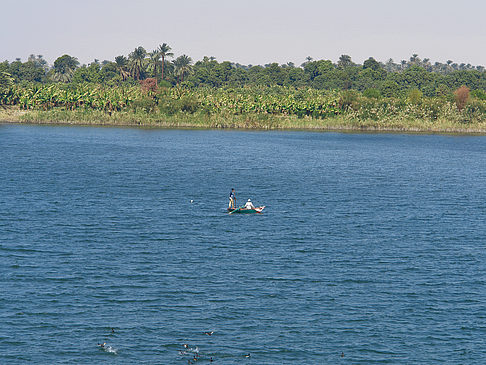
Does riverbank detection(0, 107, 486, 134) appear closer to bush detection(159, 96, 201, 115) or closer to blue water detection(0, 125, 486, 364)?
bush detection(159, 96, 201, 115)

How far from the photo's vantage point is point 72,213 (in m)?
68.8

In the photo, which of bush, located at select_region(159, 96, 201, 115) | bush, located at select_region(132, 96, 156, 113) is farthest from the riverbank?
bush, located at select_region(132, 96, 156, 113)

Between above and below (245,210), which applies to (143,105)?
above

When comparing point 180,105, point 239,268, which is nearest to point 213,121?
point 180,105

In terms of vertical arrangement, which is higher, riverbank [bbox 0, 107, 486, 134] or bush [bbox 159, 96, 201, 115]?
bush [bbox 159, 96, 201, 115]

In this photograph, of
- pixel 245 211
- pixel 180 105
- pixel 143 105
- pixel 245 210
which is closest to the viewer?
pixel 245 210

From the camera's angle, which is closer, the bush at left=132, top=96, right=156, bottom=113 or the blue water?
the blue water

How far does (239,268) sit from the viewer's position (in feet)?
162

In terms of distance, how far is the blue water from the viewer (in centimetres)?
3634

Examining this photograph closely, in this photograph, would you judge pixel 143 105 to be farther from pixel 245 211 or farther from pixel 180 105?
pixel 245 211

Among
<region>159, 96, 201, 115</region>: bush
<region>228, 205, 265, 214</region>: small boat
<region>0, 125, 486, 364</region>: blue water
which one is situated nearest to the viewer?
<region>0, 125, 486, 364</region>: blue water

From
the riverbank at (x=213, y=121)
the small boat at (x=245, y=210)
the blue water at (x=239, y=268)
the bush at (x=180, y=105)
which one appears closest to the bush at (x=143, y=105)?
the riverbank at (x=213, y=121)

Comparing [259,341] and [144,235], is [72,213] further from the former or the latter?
[259,341]

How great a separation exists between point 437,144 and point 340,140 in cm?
2419
